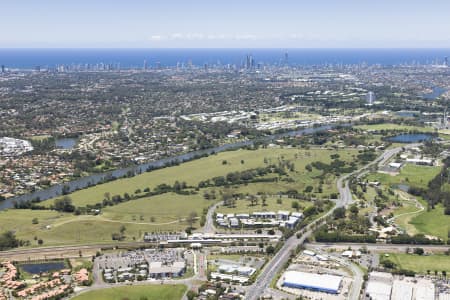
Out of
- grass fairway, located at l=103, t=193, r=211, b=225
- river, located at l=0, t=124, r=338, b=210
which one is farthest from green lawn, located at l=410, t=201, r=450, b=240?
river, located at l=0, t=124, r=338, b=210

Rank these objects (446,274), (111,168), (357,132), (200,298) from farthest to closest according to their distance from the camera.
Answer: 1. (357,132)
2. (111,168)
3. (446,274)
4. (200,298)

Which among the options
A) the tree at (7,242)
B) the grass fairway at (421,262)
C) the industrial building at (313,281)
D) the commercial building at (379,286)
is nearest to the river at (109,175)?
the tree at (7,242)

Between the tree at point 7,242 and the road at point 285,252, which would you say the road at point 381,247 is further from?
the tree at point 7,242

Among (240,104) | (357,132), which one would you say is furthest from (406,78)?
(357,132)

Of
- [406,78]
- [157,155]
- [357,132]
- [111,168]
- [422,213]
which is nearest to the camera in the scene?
[422,213]

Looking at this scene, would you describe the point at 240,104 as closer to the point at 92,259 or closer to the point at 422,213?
the point at 422,213

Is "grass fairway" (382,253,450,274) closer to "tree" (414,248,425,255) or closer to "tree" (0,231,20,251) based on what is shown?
"tree" (414,248,425,255)
